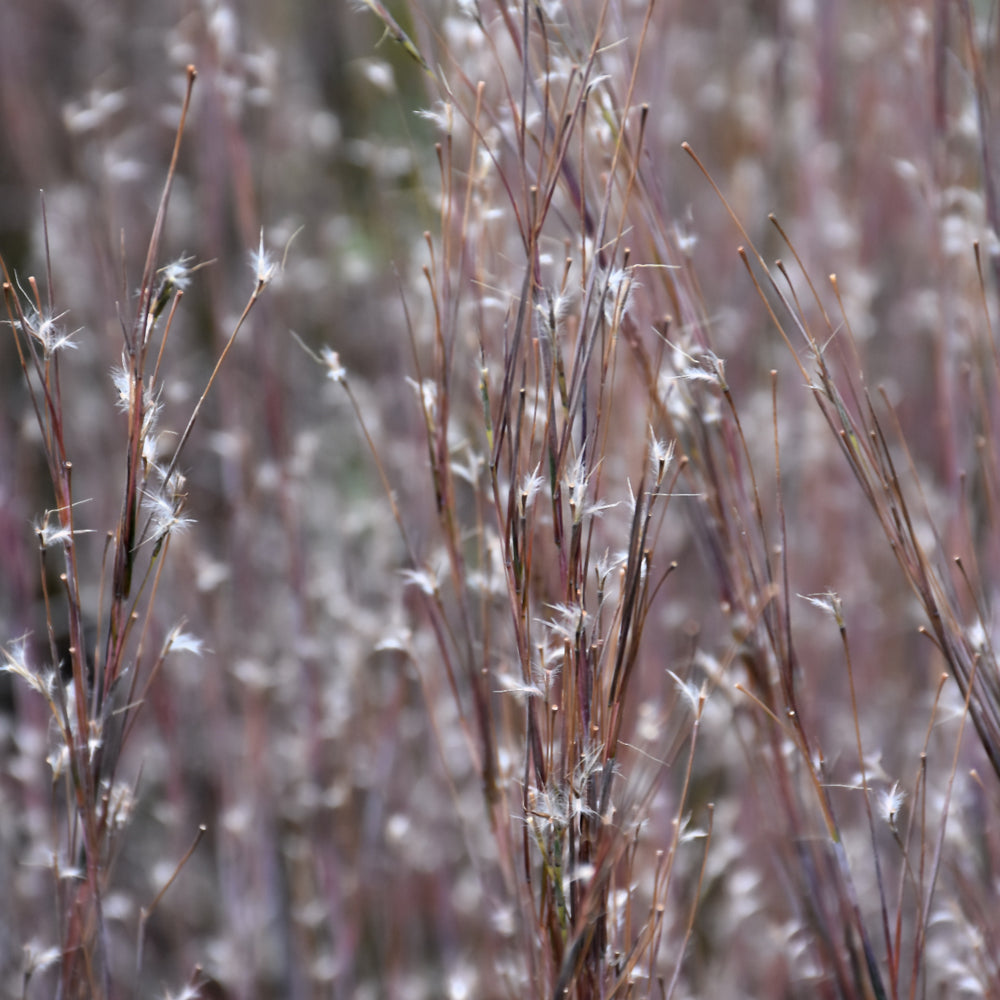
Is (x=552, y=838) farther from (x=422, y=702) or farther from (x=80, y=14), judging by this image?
(x=80, y=14)

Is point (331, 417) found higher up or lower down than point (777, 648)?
higher up

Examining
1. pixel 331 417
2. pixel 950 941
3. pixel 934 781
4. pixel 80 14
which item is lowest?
pixel 950 941

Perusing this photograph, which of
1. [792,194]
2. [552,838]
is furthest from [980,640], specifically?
[792,194]

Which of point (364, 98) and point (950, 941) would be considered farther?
point (364, 98)

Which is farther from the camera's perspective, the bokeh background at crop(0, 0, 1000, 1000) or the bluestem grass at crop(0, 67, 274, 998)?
the bokeh background at crop(0, 0, 1000, 1000)

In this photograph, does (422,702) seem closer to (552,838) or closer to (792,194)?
(552,838)

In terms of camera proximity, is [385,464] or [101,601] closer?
[101,601]

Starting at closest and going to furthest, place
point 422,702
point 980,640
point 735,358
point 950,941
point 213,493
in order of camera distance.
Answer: point 980,640
point 950,941
point 422,702
point 735,358
point 213,493

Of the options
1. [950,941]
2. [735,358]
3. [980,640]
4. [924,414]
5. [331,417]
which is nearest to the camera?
[980,640]

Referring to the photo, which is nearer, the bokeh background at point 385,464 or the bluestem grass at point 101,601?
the bluestem grass at point 101,601
